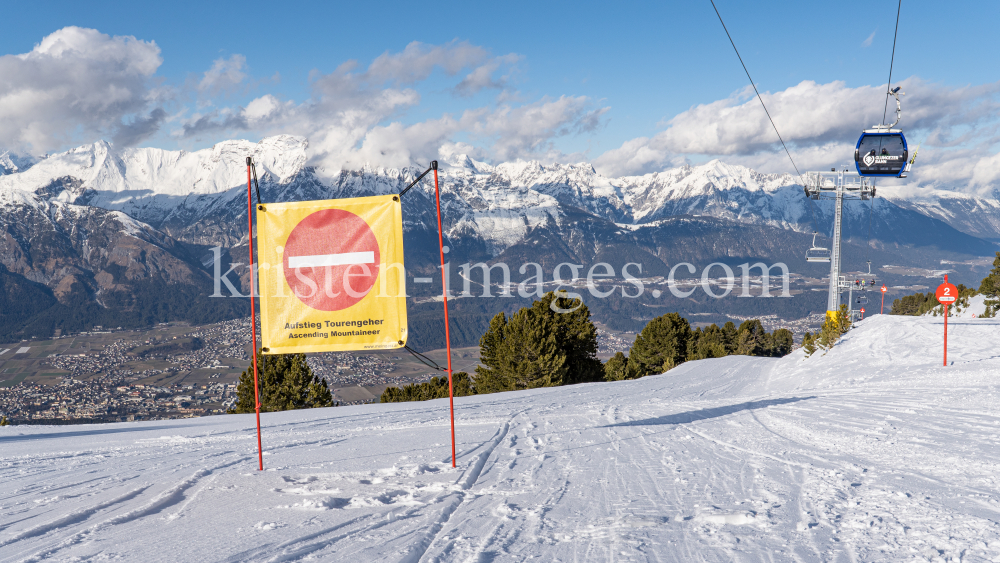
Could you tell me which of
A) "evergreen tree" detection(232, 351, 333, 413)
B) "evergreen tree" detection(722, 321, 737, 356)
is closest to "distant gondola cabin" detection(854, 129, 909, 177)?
"evergreen tree" detection(232, 351, 333, 413)

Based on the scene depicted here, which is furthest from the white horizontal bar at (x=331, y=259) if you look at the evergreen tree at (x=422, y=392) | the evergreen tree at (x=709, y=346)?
the evergreen tree at (x=709, y=346)

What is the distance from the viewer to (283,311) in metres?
6.45

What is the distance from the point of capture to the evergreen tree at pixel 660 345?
4716cm

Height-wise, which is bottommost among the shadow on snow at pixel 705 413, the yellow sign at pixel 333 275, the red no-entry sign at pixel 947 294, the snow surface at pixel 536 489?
the shadow on snow at pixel 705 413

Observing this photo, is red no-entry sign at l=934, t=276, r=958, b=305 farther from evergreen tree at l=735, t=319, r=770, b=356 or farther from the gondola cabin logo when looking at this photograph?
evergreen tree at l=735, t=319, r=770, b=356

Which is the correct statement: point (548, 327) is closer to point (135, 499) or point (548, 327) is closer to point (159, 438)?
point (159, 438)

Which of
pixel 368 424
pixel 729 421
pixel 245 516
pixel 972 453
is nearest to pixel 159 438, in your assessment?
pixel 368 424

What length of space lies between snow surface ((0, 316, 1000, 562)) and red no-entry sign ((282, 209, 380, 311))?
1.99m

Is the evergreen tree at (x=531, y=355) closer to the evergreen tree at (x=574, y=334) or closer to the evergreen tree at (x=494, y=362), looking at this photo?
the evergreen tree at (x=494, y=362)

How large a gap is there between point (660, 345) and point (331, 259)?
1747 inches

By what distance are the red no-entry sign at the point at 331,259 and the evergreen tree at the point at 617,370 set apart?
36.6 meters

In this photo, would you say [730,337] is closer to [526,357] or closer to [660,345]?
[660,345]

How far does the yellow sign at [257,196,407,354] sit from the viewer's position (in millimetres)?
6352

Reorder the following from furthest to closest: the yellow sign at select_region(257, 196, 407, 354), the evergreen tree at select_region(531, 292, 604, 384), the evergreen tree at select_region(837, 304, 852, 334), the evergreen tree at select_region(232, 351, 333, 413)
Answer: the evergreen tree at select_region(531, 292, 604, 384) < the evergreen tree at select_region(232, 351, 333, 413) < the evergreen tree at select_region(837, 304, 852, 334) < the yellow sign at select_region(257, 196, 407, 354)
